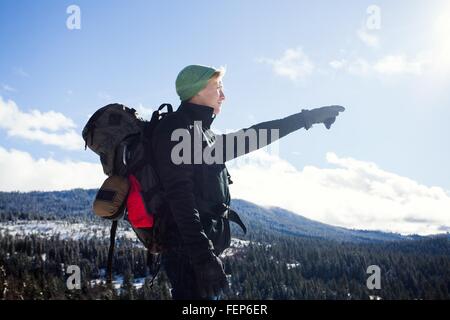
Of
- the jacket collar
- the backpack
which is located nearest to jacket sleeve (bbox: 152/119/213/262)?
the backpack

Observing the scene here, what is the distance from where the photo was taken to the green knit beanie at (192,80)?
4027 millimetres

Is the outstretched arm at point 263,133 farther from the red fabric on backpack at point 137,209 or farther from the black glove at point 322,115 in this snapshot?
the red fabric on backpack at point 137,209

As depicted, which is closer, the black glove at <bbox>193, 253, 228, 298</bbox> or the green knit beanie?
the black glove at <bbox>193, 253, 228, 298</bbox>

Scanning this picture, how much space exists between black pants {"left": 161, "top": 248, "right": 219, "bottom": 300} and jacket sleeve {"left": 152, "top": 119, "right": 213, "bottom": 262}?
33 centimetres

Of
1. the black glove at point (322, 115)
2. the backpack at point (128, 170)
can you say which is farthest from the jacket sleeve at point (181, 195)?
the black glove at point (322, 115)

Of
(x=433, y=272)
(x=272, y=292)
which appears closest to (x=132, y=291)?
(x=272, y=292)

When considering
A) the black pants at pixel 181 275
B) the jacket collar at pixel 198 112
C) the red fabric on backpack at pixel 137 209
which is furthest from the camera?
the jacket collar at pixel 198 112

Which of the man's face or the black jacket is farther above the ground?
the man's face

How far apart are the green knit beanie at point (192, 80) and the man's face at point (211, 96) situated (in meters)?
0.05

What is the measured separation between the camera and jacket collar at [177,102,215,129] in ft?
13.1

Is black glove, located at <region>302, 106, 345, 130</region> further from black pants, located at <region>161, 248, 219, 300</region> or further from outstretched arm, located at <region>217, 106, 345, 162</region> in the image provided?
black pants, located at <region>161, 248, 219, 300</region>
